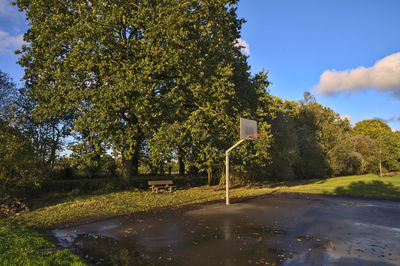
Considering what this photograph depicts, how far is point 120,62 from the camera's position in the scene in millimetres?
15469

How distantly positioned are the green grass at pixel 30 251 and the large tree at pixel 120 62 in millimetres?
7785

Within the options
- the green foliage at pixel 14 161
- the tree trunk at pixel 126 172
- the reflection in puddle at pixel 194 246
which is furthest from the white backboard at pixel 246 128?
the green foliage at pixel 14 161

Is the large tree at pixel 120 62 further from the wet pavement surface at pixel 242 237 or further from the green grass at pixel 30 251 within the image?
the green grass at pixel 30 251

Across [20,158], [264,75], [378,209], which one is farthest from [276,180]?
[20,158]

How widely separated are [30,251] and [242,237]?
5138 millimetres

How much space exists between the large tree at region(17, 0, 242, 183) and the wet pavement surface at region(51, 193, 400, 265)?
6.22 meters

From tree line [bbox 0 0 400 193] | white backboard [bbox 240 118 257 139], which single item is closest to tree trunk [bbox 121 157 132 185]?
tree line [bbox 0 0 400 193]

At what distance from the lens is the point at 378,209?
464 inches

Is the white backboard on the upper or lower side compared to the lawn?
upper

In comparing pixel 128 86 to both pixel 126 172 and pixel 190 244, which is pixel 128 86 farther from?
pixel 190 244

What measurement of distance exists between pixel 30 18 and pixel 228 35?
12897 millimetres

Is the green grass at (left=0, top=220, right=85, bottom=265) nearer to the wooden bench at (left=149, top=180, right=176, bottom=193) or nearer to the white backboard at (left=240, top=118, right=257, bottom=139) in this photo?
the white backboard at (left=240, top=118, right=257, bottom=139)

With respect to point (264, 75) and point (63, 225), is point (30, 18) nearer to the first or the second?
point (63, 225)

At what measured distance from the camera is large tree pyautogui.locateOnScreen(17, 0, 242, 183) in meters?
14.3
